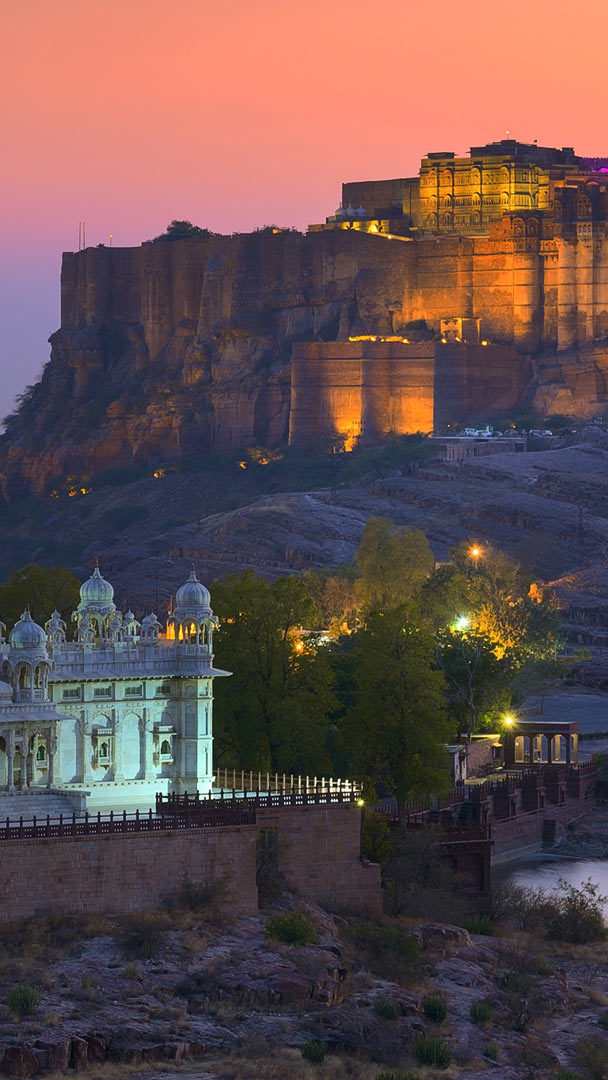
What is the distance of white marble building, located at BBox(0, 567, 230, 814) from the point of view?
3164 inches

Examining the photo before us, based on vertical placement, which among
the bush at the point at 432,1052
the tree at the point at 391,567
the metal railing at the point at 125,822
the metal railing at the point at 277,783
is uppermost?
the tree at the point at 391,567

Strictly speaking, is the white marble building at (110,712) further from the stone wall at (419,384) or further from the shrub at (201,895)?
the stone wall at (419,384)

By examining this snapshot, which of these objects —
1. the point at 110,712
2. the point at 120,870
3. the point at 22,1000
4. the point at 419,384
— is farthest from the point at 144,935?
the point at 419,384

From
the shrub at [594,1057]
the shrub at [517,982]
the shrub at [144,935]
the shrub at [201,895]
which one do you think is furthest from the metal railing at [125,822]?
the shrub at [594,1057]

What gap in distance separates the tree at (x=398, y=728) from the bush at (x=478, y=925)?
6.57m

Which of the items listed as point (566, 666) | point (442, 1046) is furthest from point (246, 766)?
point (566, 666)

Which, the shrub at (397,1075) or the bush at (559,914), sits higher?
the bush at (559,914)

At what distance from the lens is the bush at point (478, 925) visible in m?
85.8

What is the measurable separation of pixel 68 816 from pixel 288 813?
20.3ft

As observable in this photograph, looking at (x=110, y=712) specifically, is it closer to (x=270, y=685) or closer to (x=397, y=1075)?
(x=270, y=685)

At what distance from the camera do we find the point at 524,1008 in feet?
255

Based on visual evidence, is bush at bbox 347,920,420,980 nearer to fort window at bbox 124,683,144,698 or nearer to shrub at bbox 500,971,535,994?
shrub at bbox 500,971,535,994

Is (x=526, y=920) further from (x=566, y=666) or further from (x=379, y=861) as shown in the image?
(x=566, y=666)

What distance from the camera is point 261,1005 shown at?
2928 inches
